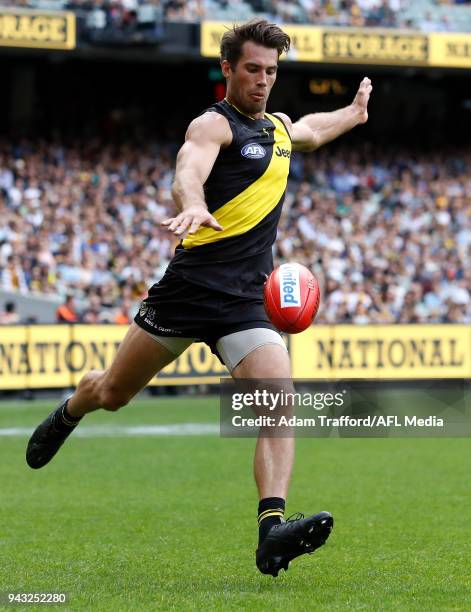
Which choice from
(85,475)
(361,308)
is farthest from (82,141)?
(85,475)

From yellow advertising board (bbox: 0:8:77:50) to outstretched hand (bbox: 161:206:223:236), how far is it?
21004mm

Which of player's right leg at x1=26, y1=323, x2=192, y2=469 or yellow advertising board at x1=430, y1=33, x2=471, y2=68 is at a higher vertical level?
yellow advertising board at x1=430, y1=33, x2=471, y2=68

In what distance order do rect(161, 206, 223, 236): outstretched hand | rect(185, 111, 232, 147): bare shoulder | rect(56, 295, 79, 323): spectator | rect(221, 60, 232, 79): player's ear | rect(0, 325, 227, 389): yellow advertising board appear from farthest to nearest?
rect(56, 295, 79, 323): spectator → rect(0, 325, 227, 389): yellow advertising board → rect(221, 60, 232, 79): player's ear → rect(185, 111, 232, 147): bare shoulder → rect(161, 206, 223, 236): outstretched hand

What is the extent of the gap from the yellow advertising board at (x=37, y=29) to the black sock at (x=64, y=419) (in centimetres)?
1917

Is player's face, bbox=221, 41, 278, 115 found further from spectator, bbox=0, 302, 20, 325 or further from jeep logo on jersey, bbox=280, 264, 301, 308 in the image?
spectator, bbox=0, 302, 20, 325

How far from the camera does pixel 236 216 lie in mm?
6496

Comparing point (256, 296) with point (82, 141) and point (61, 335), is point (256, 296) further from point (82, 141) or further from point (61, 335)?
point (82, 141)

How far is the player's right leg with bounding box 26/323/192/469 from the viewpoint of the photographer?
6688 mm

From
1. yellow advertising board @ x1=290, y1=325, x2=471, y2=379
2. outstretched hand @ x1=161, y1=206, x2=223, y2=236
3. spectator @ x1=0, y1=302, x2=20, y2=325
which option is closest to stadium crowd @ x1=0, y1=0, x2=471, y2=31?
spectator @ x1=0, y1=302, x2=20, y2=325

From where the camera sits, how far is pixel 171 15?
2753cm

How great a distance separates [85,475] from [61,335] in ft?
Result: 29.0

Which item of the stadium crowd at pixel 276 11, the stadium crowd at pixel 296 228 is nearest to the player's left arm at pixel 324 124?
the stadium crowd at pixel 296 228

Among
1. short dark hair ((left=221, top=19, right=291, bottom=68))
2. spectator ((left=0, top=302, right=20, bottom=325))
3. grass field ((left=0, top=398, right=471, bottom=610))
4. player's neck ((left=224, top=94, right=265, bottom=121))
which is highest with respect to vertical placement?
short dark hair ((left=221, top=19, right=291, bottom=68))

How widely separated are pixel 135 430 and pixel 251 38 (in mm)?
10557
